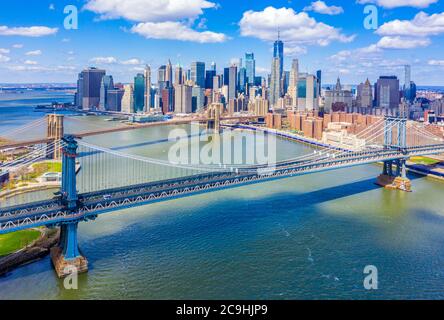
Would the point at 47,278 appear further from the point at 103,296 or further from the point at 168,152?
the point at 168,152

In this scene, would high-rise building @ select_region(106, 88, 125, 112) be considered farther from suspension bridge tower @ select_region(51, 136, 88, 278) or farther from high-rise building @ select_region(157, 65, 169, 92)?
suspension bridge tower @ select_region(51, 136, 88, 278)

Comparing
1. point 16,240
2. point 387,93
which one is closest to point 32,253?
→ point 16,240

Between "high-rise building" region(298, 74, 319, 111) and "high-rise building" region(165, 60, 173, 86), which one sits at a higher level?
"high-rise building" region(165, 60, 173, 86)

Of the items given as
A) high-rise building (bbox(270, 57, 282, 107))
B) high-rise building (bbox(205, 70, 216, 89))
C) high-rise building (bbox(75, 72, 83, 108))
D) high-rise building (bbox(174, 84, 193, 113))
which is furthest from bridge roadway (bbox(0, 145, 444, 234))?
high-rise building (bbox(205, 70, 216, 89))

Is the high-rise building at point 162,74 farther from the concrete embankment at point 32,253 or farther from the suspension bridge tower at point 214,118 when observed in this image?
the concrete embankment at point 32,253

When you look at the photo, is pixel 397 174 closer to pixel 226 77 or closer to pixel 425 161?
pixel 425 161

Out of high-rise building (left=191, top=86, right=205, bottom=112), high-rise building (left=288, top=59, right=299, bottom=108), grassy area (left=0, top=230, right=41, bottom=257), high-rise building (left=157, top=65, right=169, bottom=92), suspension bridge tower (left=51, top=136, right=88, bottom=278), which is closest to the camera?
suspension bridge tower (left=51, top=136, right=88, bottom=278)

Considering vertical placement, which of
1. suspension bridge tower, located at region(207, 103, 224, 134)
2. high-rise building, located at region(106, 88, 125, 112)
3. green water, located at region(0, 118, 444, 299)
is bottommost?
green water, located at region(0, 118, 444, 299)
